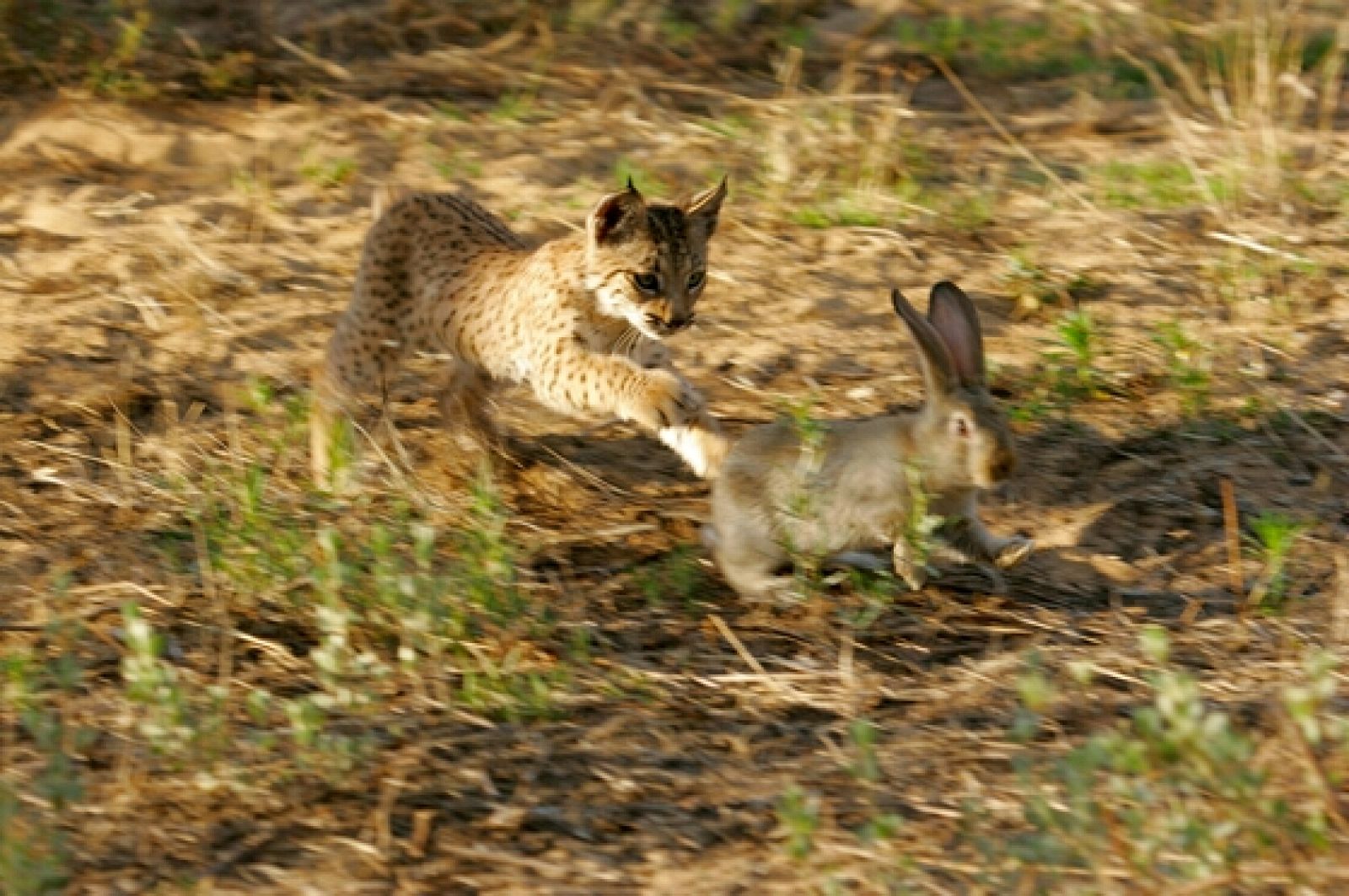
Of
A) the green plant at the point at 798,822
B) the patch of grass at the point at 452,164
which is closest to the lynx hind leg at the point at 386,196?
the patch of grass at the point at 452,164

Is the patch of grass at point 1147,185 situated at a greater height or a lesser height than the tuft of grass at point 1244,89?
lesser

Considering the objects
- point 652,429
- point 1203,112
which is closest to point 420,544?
point 652,429

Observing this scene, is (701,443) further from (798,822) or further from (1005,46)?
(1005,46)

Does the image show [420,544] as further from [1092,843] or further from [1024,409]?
[1024,409]

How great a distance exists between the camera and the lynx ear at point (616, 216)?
665cm

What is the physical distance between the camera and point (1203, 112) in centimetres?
945

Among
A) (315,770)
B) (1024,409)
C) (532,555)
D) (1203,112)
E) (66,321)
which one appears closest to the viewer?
(315,770)

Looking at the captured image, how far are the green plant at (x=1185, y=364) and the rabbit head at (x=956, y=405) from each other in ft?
4.66

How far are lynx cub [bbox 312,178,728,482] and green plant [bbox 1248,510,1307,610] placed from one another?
5.06 feet

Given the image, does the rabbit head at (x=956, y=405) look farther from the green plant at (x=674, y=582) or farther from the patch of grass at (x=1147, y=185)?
the patch of grass at (x=1147, y=185)

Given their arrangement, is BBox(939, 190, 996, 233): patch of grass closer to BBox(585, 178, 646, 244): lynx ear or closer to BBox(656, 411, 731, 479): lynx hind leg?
BBox(585, 178, 646, 244): lynx ear

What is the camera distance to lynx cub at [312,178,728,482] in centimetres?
654

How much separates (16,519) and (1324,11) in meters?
7.02


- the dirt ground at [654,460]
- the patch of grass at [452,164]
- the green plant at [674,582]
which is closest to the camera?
the dirt ground at [654,460]
